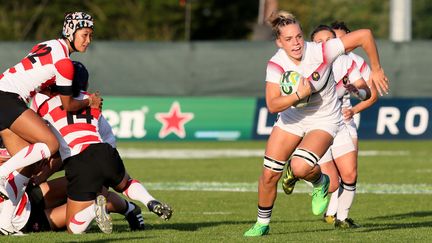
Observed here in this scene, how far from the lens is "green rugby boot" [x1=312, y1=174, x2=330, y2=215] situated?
10766 mm

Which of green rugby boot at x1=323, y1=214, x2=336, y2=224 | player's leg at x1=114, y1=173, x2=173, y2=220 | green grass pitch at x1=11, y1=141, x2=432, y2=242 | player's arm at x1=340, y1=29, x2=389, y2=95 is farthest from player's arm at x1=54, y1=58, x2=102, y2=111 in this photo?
green rugby boot at x1=323, y1=214, x2=336, y2=224

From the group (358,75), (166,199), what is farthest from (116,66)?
(358,75)

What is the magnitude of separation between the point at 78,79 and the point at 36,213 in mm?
1296

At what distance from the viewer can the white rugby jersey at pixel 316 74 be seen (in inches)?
417

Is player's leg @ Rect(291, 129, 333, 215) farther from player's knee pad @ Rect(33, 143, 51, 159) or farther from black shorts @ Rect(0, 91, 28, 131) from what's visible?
black shorts @ Rect(0, 91, 28, 131)

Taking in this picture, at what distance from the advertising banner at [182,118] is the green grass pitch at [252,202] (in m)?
1.05

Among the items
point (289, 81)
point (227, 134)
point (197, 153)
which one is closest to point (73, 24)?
point (289, 81)

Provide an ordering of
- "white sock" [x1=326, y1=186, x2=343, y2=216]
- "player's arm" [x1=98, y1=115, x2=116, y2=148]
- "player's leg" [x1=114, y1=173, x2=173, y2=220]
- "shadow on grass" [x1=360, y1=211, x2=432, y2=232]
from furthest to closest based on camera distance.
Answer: "white sock" [x1=326, y1=186, x2=343, y2=216], "shadow on grass" [x1=360, y1=211, x2=432, y2=232], "player's arm" [x1=98, y1=115, x2=116, y2=148], "player's leg" [x1=114, y1=173, x2=173, y2=220]

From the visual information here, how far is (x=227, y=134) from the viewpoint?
88.8 ft

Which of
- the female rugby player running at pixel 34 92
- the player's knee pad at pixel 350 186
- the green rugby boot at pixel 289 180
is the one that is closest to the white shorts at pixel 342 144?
the player's knee pad at pixel 350 186

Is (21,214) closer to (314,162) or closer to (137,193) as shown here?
(137,193)

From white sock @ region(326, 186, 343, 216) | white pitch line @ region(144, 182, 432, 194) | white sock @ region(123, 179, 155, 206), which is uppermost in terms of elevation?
white sock @ region(123, 179, 155, 206)

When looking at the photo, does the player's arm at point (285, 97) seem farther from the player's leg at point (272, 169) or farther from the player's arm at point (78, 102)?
the player's arm at point (78, 102)

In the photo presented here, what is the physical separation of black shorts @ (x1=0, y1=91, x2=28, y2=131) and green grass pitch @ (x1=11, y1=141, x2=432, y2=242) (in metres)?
1.06
